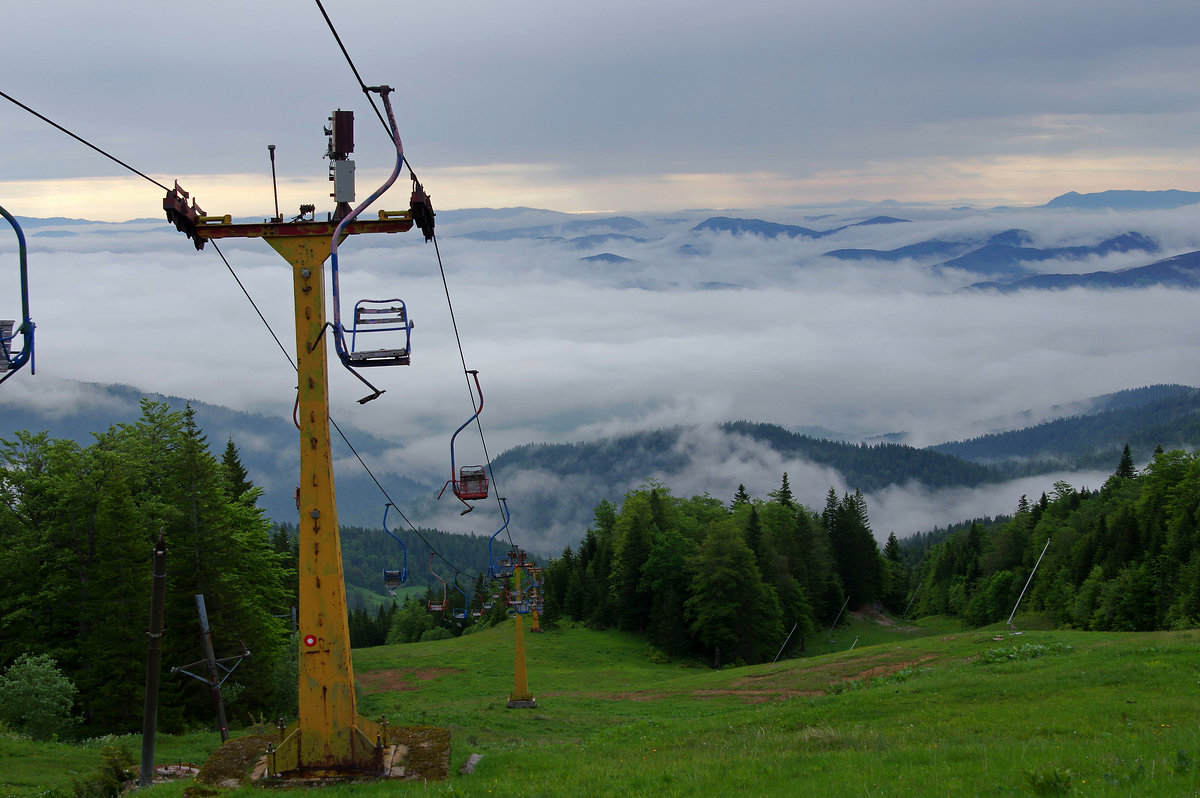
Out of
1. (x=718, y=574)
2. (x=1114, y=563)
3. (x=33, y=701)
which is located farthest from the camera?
(x=718, y=574)

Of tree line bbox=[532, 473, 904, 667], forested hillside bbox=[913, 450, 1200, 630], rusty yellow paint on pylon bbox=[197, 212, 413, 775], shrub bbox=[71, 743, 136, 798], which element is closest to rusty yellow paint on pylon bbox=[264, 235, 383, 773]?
rusty yellow paint on pylon bbox=[197, 212, 413, 775]

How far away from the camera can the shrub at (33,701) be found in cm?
3195

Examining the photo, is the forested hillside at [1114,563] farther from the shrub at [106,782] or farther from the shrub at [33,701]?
the shrub at [33,701]

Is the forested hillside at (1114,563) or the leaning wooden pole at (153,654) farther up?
the leaning wooden pole at (153,654)

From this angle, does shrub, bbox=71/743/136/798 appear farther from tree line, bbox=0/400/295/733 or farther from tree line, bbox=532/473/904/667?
tree line, bbox=532/473/904/667

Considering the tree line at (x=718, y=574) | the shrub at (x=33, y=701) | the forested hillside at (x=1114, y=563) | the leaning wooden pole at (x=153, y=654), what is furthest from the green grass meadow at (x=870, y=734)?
the tree line at (x=718, y=574)

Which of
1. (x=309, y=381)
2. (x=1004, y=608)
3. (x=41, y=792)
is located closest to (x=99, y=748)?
(x=41, y=792)

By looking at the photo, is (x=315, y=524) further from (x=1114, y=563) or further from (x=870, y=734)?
(x=1114, y=563)

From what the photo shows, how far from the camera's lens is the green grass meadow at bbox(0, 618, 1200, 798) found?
1543 centimetres

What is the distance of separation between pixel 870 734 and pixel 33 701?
27192mm

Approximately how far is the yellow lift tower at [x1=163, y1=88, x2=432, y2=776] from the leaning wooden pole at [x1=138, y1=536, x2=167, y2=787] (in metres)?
2.79

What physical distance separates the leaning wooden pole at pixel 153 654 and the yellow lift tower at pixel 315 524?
2792mm

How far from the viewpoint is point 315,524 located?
1792 cm

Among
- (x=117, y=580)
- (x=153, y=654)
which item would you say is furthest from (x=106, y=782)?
(x=117, y=580)
